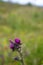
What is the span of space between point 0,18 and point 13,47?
61.0 feet

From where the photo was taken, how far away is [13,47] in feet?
8.20

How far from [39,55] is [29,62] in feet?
0.59

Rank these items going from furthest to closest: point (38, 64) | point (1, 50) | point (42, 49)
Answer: point (1, 50) < point (42, 49) < point (38, 64)

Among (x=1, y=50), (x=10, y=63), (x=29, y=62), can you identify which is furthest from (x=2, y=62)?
(x=1, y=50)

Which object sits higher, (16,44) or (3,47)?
(16,44)

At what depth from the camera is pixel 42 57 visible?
159 inches

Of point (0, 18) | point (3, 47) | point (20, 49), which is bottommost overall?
point (0, 18)

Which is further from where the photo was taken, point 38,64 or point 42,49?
point 42,49

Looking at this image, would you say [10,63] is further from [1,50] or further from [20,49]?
[20,49]

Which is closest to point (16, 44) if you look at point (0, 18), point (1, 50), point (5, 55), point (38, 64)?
point (38, 64)

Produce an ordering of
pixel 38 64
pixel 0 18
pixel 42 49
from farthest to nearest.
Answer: pixel 0 18, pixel 42 49, pixel 38 64

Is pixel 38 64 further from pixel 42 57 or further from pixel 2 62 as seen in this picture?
pixel 2 62

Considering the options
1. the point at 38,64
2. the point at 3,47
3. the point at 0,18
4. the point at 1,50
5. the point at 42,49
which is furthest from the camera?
the point at 0,18

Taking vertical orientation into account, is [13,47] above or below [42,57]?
above
